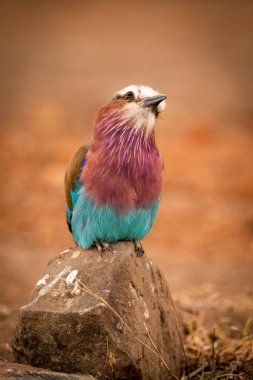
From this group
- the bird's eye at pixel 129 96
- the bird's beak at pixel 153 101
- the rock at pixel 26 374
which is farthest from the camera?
the bird's eye at pixel 129 96

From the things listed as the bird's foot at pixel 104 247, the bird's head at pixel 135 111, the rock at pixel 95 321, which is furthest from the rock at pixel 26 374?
the bird's head at pixel 135 111

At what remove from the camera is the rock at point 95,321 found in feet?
12.3

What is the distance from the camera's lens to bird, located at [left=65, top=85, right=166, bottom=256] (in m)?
4.17

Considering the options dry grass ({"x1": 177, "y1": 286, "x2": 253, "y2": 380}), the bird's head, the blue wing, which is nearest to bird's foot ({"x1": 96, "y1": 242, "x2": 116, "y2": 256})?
the blue wing

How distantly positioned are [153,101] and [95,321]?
4.95 feet

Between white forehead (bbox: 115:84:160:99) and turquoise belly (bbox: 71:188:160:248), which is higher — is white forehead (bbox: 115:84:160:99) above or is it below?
above

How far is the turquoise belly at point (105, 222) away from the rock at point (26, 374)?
1.09 metres

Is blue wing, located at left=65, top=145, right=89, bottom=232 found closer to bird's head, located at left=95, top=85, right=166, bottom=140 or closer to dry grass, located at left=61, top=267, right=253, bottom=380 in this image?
bird's head, located at left=95, top=85, right=166, bottom=140

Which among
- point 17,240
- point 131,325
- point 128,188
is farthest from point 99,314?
point 17,240

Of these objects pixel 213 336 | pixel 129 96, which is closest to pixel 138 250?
pixel 213 336

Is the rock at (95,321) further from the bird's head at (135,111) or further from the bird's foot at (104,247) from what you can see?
the bird's head at (135,111)

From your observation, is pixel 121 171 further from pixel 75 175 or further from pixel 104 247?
pixel 104 247

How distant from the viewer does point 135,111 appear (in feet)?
13.7

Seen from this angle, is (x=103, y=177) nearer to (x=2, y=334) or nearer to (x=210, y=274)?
(x=2, y=334)
